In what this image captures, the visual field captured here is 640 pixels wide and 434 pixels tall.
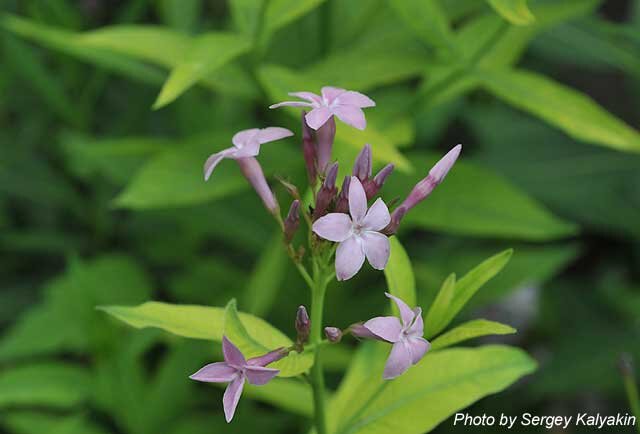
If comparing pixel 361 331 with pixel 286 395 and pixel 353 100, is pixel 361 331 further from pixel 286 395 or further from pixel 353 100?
pixel 286 395

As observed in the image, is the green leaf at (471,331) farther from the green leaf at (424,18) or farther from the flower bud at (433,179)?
the green leaf at (424,18)

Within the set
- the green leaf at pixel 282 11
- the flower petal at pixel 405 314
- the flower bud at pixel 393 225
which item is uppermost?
the green leaf at pixel 282 11

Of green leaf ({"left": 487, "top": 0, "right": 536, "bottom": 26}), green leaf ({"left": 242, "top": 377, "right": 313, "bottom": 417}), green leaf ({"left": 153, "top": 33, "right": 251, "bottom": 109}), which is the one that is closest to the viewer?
green leaf ({"left": 487, "top": 0, "right": 536, "bottom": 26})

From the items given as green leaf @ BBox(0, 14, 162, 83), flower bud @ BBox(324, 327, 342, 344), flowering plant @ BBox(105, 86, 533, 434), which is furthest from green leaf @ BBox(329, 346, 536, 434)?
green leaf @ BBox(0, 14, 162, 83)

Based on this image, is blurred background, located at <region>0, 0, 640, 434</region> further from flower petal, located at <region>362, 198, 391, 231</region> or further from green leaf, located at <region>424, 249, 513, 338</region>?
flower petal, located at <region>362, 198, 391, 231</region>

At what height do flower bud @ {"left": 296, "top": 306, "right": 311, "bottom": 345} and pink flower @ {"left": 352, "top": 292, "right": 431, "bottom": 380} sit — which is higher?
pink flower @ {"left": 352, "top": 292, "right": 431, "bottom": 380}

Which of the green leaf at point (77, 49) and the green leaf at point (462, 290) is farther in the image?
the green leaf at point (77, 49)

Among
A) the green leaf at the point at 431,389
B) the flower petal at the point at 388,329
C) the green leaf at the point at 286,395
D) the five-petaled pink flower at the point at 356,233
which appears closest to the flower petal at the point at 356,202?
the five-petaled pink flower at the point at 356,233
